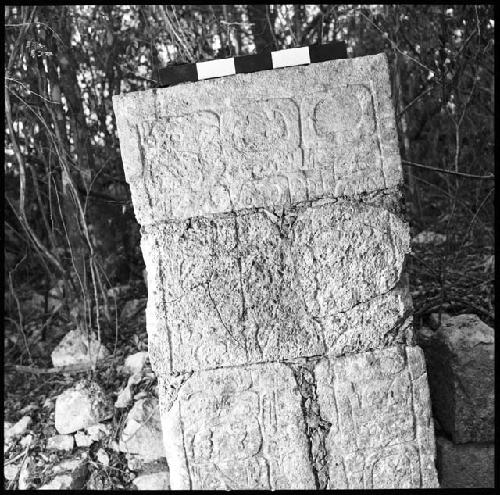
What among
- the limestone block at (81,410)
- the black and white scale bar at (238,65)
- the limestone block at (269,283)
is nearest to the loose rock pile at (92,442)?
the limestone block at (81,410)

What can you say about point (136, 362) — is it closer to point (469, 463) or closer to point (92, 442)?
point (92, 442)

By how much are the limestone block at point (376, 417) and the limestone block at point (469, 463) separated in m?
0.38

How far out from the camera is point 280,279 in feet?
7.20

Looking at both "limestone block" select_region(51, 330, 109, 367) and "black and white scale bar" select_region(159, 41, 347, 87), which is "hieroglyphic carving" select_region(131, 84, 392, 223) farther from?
"limestone block" select_region(51, 330, 109, 367)

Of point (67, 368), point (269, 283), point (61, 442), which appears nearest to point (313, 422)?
point (269, 283)

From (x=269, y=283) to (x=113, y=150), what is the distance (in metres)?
1.84

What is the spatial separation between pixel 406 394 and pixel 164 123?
1341 millimetres

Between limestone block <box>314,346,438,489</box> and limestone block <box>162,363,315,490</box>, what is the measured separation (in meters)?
0.12

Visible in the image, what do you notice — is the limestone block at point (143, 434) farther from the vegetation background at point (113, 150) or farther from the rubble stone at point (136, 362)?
the rubble stone at point (136, 362)

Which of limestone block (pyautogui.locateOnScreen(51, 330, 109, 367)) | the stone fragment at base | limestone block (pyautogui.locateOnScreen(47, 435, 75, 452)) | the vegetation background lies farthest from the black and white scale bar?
limestone block (pyautogui.locateOnScreen(47, 435, 75, 452))

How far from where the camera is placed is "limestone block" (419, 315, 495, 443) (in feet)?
8.54

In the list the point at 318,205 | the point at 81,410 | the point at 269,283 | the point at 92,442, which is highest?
the point at 318,205

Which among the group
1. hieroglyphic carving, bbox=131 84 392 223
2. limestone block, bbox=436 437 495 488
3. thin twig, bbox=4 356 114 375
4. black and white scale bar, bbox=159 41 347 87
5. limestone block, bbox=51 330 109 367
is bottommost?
limestone block, bbox=436 437 495 488

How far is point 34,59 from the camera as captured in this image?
10.1ft
